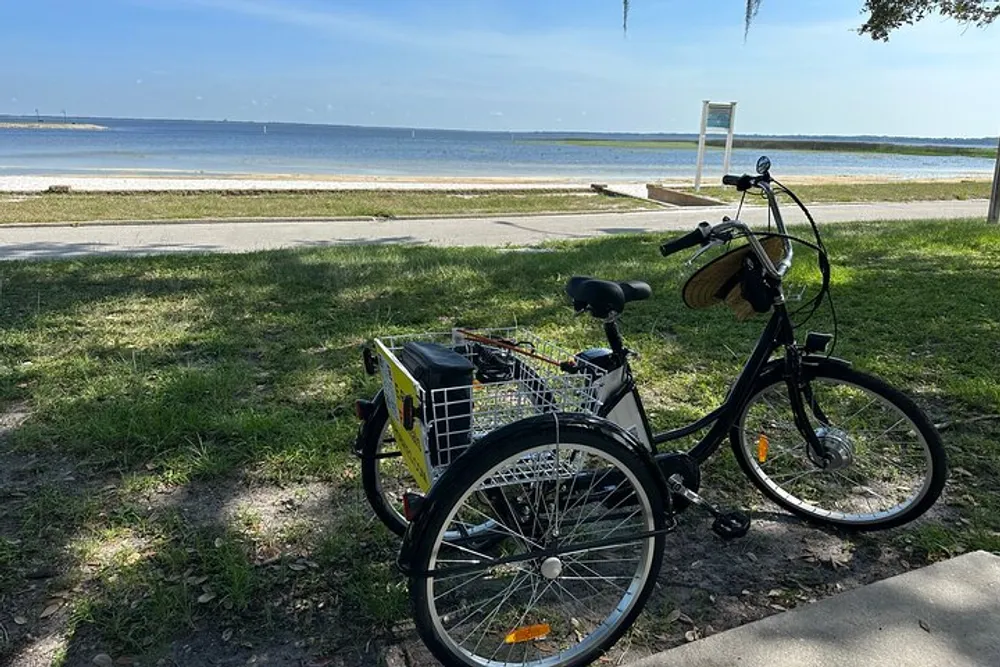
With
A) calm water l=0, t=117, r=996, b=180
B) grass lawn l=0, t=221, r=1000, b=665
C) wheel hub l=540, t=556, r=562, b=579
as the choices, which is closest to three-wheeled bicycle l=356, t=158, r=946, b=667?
wheel hub l=540, t=556, r=562, b=579

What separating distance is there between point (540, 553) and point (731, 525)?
86cm

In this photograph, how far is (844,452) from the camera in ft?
8.36

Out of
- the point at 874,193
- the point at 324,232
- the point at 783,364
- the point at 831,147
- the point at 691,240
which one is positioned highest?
the point at 691,240

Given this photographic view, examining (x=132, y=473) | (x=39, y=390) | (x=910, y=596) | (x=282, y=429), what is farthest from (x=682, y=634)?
(x=39, y=390)

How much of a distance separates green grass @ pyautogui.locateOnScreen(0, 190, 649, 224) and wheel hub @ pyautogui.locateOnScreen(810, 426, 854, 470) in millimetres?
11283

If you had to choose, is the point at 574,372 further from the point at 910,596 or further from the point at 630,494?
the point at 910,596

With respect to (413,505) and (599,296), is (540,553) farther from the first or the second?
(599,296)

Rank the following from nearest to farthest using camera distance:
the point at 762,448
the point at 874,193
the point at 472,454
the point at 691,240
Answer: the point at 472,454
the point at 691,240
the point at 762,448
the point at 874,193

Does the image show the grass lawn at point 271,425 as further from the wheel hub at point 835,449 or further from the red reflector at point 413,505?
the red reflector at point 413,505

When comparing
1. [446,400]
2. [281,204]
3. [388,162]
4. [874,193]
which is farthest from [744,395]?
[388,162]

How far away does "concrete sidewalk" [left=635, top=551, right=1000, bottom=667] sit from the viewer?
1895mm

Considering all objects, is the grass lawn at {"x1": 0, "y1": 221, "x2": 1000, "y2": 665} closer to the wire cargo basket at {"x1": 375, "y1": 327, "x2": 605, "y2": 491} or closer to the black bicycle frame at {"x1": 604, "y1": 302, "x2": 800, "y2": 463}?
the black bicycle frame at {"x1": 604, "y1": 302, "x2": 800, "y2": 463}

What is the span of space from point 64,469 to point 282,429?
0.86 metres

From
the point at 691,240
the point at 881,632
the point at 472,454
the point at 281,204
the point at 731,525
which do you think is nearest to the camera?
the point at 472,454
